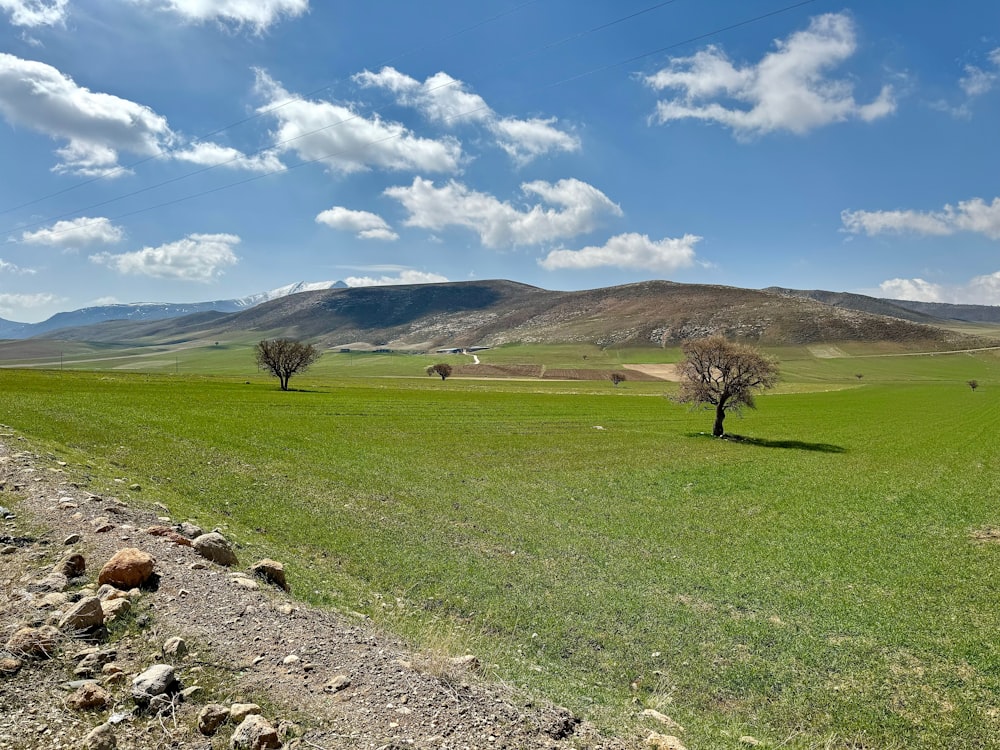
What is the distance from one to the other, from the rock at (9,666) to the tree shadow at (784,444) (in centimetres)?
4997

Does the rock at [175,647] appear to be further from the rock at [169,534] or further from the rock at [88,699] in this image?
the rock at [169,534]

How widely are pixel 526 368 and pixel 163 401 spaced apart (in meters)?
153

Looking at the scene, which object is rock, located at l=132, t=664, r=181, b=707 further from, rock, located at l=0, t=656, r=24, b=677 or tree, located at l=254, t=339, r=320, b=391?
Answer: tree, located at l=254, t=339, r=320, b=391

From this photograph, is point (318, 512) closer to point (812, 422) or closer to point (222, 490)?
point (222, 490)

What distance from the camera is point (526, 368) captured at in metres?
198

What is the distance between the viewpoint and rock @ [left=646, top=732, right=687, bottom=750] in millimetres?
7043

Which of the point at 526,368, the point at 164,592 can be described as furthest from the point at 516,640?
the point at 526,368

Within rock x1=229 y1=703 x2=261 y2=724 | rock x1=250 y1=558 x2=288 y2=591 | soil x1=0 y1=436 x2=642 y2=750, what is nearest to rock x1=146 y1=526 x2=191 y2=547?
soil x1=0 y1=436 x2=642 y2=750

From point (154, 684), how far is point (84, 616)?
2.17m

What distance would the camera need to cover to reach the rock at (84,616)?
756 centimetres

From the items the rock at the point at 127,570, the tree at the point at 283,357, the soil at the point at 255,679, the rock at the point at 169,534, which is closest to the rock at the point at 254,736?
the soil at the point at 255,679

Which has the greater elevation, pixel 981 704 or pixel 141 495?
pixel 141 495

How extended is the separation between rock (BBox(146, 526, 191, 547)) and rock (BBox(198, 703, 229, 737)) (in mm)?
6658

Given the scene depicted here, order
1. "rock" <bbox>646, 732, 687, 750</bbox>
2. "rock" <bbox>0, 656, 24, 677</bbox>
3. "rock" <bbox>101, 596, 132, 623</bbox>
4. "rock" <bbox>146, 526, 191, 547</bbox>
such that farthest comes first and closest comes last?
"rock" <bbox>146, 526, 191, 547</bbox>, "rock" <bbox>101, 596, 132, 623</bbox>, "rock" <bbox>646, 732, 687, 750</bbox>, "rock" <bbox>0, 656, 24, 677</bbox>
